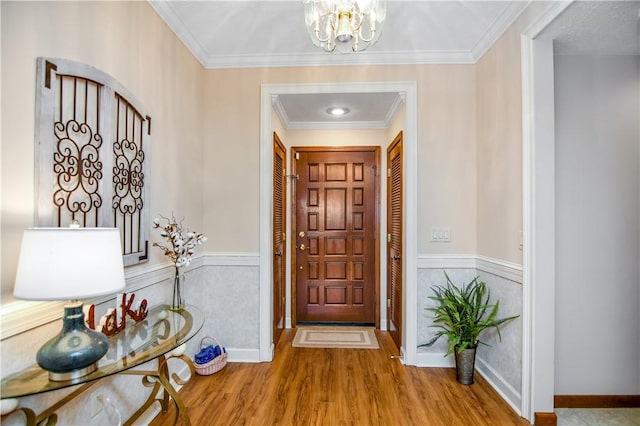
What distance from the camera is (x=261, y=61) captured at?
9.30 ft

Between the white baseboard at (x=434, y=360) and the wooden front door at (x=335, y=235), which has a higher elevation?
the wooden front door at (x=335, y=235)

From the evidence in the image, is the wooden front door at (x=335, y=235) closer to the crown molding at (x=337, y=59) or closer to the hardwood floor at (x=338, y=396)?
the hardwood floor at (x=338, y=396)

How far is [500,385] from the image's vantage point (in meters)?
2.28

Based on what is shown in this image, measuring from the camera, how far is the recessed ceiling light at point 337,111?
11.0 feet

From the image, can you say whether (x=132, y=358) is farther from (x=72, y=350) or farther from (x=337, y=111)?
(x=337, y=111)

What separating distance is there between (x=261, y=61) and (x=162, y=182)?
1.41 m

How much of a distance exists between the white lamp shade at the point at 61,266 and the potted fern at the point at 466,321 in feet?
7.39

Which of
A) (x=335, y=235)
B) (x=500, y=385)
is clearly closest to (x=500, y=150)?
(x=500, y=385)

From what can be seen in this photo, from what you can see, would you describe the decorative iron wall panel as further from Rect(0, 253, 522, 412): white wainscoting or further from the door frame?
the door frame

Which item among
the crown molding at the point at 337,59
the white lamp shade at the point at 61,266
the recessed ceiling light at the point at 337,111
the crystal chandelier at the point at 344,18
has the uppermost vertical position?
the crown molding at the point at 337,59

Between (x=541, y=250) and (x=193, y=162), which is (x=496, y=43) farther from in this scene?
(x=193, y=162)

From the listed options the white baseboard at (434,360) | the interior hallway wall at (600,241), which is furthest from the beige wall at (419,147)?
the white baseboard at (434,360)

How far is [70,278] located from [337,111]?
9.49 feet

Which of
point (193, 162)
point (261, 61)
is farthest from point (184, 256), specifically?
point (261, 61)
